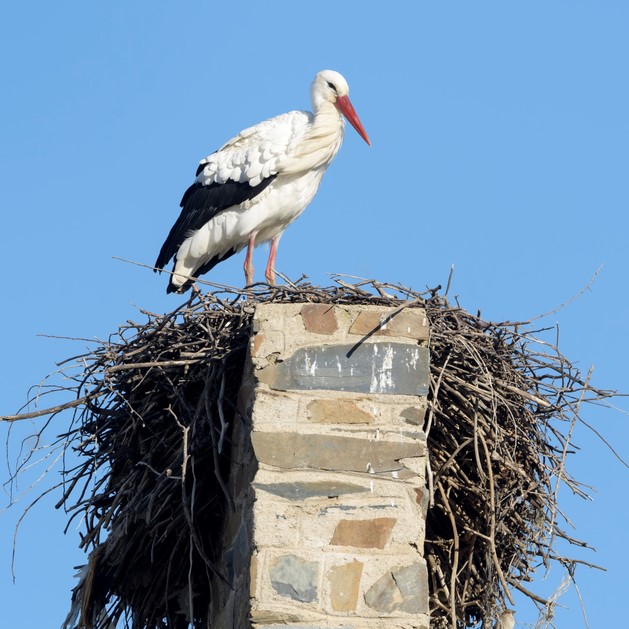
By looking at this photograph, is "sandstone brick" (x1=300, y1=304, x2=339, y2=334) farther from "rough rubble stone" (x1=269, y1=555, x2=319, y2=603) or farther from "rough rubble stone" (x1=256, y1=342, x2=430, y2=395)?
"rough rubble stone" (x1=269, y1=555, x2=319, y2=603)

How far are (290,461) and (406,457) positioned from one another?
0.43 metres

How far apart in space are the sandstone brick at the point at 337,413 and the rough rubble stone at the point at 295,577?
0.54m

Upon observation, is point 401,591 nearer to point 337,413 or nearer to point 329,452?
point 329,452

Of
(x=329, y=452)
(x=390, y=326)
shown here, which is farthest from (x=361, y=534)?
(x=390, y=326)

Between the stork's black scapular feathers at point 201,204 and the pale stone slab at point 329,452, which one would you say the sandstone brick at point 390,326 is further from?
the stork's black scapular feathers at point 201,204

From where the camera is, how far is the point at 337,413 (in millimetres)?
5184

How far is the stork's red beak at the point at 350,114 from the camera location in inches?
372

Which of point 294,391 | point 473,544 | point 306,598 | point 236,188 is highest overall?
point 236,188

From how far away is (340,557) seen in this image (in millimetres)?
4945

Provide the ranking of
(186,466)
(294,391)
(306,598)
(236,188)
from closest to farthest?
(306,598) → (294,391) → (186,466) → (236,188)

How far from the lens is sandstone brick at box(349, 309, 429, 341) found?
5.33 meters

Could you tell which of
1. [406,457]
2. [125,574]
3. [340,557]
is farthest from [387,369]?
[125,574]

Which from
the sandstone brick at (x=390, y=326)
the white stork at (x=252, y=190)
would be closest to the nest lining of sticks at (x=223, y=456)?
the sandstone brick at (x=390, y=326)

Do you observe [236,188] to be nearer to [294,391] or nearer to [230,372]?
[230,372]
